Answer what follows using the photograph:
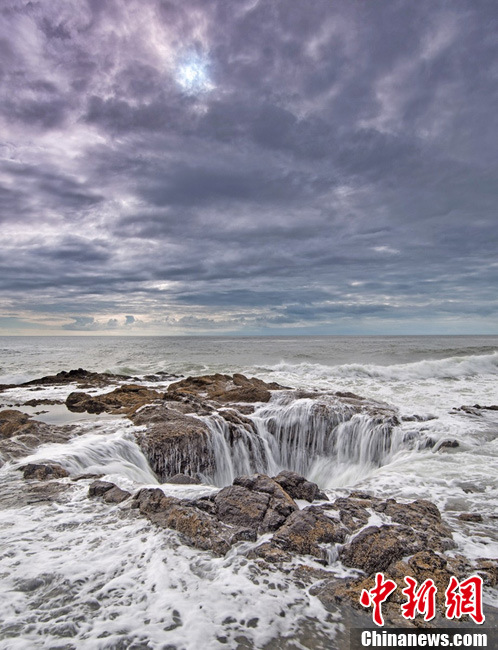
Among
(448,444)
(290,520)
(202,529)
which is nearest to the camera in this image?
(202,529)

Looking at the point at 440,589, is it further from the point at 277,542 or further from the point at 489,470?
the point at 489,470

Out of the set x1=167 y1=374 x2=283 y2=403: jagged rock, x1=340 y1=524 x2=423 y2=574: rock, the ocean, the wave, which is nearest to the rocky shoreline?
x1=340 y1=524 x2=423 y2=574: rock

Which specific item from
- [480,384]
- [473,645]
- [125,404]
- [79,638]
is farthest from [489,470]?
[480,384]

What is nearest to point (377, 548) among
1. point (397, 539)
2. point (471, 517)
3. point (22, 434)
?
point (397, 539)

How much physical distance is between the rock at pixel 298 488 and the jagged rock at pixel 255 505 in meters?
0.60

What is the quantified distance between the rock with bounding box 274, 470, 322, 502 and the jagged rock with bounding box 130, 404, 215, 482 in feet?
12.5

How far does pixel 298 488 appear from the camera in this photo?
6.65 metres

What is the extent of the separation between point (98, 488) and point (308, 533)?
3.83 m

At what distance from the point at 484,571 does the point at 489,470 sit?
520cm

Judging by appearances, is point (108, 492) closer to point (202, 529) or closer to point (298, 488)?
point (202, 529)

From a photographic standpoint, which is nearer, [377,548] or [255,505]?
[377,548]

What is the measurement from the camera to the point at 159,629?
3508 millimetres

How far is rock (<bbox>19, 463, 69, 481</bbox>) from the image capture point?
23.4ft

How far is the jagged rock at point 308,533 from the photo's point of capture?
4.76m
